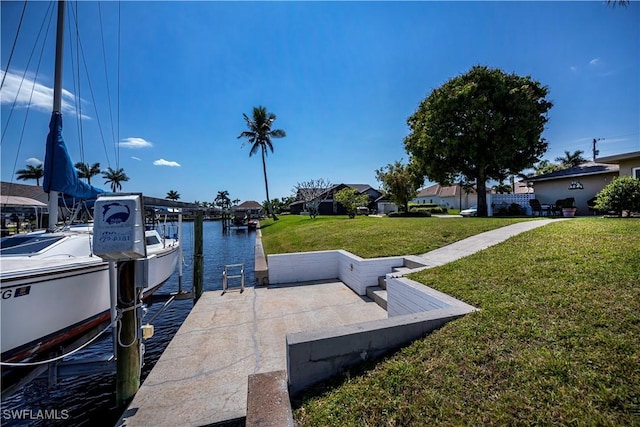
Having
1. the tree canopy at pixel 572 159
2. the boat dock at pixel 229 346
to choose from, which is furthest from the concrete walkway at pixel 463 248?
the tree canopy at pixel 572 159

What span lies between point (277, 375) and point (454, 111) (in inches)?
717

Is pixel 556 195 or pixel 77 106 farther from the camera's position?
pixel 556 195

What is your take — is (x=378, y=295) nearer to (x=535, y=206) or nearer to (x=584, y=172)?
(x=535, y=206)

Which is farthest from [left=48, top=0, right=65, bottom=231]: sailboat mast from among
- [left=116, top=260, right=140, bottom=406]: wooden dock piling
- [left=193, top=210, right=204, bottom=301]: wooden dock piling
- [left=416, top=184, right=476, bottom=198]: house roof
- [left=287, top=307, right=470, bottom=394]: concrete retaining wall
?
[left=416, top=184, right=476, bottom=198]: house roof

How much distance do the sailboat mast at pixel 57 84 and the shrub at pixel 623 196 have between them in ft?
51.9

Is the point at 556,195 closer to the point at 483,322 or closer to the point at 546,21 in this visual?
the point at 546,21

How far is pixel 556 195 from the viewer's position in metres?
16.7

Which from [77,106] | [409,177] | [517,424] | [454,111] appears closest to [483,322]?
[517,424]

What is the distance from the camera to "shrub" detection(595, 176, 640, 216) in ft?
29.8

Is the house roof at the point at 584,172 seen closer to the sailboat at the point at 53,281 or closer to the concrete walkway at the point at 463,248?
the concrete walkway at the point at 463,248

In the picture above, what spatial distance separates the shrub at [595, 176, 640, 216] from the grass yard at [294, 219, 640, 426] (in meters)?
8.23

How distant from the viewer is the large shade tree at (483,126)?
15.9 metres

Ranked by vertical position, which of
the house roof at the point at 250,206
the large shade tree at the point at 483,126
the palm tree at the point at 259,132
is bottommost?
the house roof at the point at 250,206

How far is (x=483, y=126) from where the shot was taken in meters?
16.0
